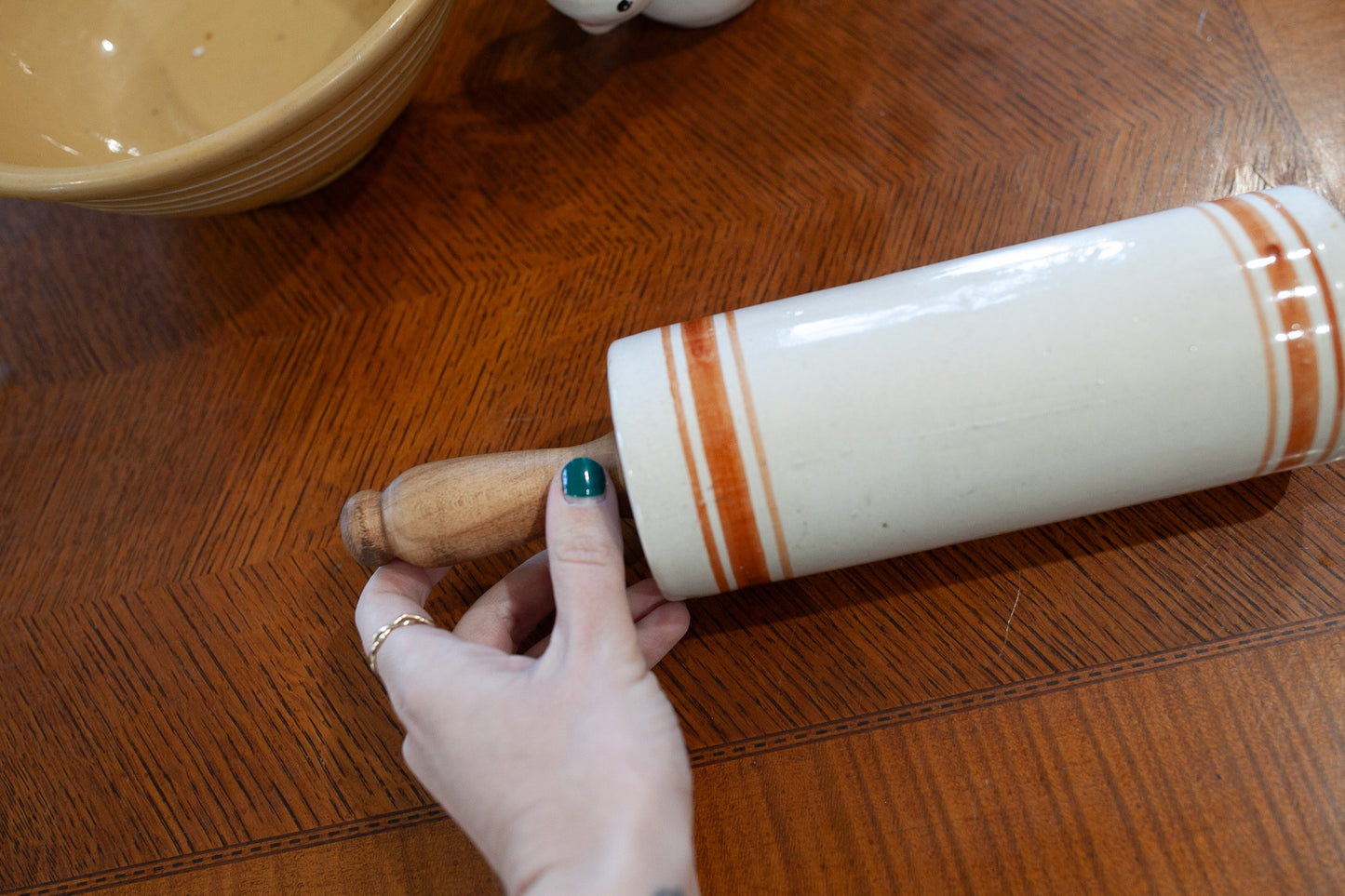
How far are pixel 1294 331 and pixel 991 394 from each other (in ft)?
0.58

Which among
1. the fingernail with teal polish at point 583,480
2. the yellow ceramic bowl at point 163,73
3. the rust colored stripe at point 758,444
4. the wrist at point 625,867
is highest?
the yellow ceramic bowl at point 163,73

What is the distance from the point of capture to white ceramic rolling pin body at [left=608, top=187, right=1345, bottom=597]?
554mm

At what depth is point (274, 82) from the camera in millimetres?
842

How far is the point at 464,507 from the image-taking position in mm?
625

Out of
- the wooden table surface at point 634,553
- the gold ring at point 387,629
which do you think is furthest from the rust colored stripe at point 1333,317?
the gold ring at point 387,629

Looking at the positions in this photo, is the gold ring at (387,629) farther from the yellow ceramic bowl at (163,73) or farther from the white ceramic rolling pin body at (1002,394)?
the yellow ceramic bowl at (163,73)

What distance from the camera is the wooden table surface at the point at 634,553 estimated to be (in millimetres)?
650

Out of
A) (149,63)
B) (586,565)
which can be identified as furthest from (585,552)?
(149,63)

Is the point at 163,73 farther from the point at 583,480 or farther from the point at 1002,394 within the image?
the point at 1002,394

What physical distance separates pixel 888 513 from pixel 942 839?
0.24m

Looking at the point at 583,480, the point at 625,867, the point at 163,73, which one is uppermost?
the point at 163,73

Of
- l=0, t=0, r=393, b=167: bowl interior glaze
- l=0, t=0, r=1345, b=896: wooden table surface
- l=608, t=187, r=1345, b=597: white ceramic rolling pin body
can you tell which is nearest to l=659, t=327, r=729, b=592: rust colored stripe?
l=608, t=187, r=1345, b=597: white ceramic rolling pin body

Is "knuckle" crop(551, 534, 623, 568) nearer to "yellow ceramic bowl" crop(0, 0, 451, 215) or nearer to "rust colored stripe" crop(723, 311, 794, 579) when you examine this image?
"rust colored stripe" crop(723, 311, 794, 579)

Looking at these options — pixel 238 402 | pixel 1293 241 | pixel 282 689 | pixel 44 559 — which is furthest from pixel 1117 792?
pixel 44 559
